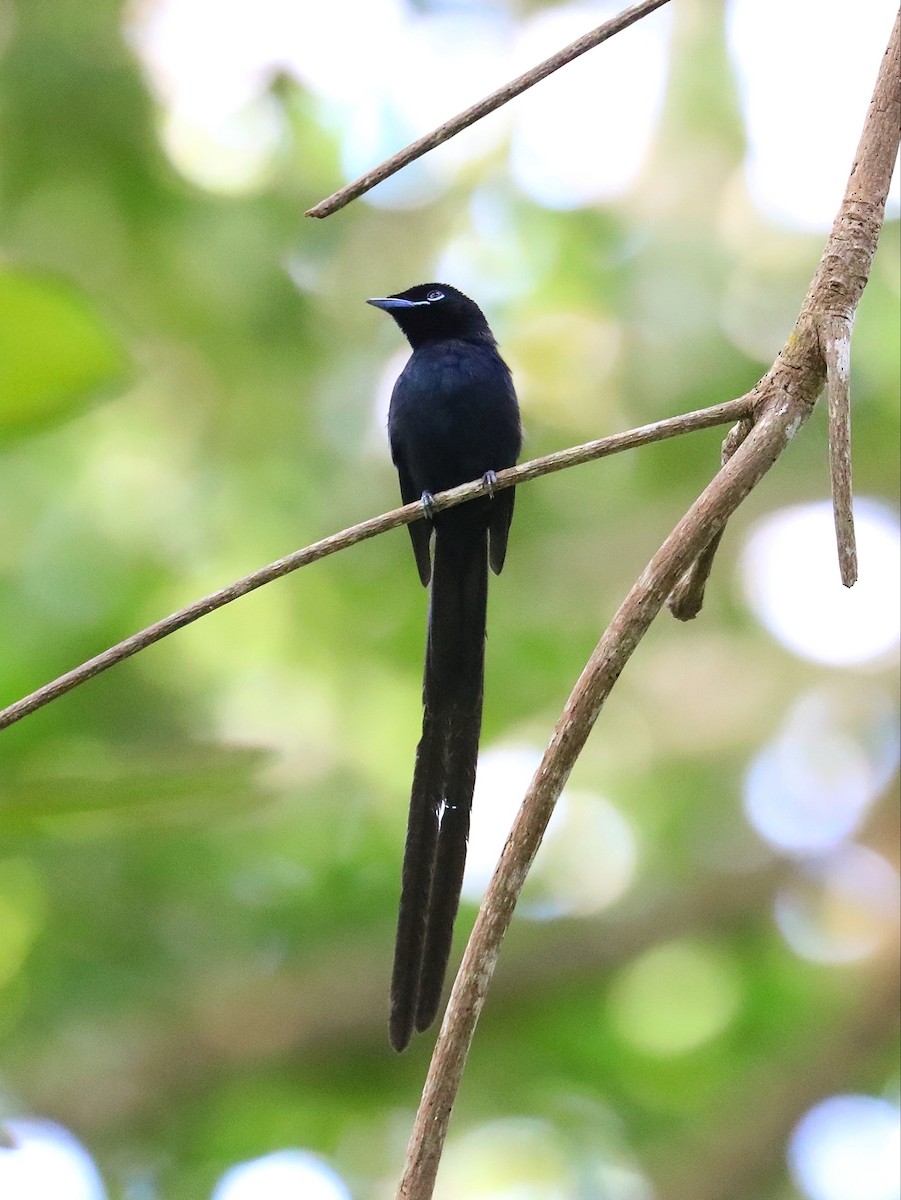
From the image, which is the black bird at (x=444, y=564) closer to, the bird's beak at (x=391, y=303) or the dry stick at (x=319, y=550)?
the bird's beak at (x=391, y=303)

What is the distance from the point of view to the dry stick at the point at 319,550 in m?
1.18

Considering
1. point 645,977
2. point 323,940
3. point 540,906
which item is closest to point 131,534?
point 323,940

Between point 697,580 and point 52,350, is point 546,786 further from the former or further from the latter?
point 52,350

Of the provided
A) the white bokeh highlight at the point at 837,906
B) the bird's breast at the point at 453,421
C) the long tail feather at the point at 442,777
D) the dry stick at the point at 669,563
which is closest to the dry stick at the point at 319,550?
the dry stick at the point at 669,563

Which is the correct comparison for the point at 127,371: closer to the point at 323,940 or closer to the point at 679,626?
the point at 323,940

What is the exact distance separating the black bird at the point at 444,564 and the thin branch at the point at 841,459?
0.40 metres

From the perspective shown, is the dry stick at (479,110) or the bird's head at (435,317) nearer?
the dry stick at (479,110)

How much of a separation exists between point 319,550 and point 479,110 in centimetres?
45

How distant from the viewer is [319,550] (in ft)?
4.32

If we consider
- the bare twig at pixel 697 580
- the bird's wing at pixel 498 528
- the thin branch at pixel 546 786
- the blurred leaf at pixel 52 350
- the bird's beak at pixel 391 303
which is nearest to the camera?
the blurred leaf at pixel 52 350

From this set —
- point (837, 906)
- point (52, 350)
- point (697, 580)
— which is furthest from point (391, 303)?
point (837, 906)

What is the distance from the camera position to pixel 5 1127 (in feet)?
3.20

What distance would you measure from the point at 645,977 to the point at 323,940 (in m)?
1.19

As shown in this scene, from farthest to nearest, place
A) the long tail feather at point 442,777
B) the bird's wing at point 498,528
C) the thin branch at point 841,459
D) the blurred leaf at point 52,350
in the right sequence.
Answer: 1. the bird's wing at point 498,528
2. the long tail feather at point 442,777
3. the thin branch at point 841,459
4. the blurred leaf at point 52,350
